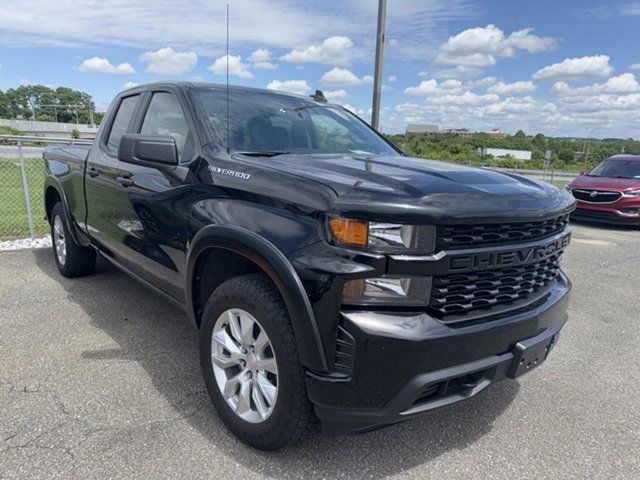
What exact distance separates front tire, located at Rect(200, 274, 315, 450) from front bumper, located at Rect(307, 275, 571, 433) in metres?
0.15

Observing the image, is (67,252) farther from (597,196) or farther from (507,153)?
(507,153)

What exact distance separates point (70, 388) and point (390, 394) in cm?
207

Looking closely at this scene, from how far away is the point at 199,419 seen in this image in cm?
271

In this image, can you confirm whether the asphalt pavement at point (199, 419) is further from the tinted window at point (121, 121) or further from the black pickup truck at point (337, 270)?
the tinted window at point (121, 121)

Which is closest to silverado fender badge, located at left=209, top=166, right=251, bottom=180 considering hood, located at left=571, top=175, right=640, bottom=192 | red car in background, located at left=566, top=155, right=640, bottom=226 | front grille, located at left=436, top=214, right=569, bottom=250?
front grille, located at left=436, top=214, right=569, bottom=250

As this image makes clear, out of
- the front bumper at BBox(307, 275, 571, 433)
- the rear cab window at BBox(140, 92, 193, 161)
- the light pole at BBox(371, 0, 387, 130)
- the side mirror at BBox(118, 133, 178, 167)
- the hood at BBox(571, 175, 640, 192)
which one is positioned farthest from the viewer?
the hood at BBox(571, 175, 640, 192)

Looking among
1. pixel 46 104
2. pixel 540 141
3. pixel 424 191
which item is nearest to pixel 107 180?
pixel 424 191

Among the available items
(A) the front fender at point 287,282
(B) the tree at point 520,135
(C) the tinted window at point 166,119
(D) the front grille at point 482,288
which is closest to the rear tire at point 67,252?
(C) the tinted window at point 166,119

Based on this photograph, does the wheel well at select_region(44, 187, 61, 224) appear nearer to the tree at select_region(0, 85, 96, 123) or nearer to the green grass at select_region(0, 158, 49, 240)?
the green grass at select_region(0, 158, 49, 240)

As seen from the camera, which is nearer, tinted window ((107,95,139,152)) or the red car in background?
tinted window ((107,95,139,152))

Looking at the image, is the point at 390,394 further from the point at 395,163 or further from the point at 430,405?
the point at 395,163

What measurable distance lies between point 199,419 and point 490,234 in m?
1.82

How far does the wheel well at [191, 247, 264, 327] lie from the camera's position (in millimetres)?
2602

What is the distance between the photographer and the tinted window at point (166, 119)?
10.2ft
